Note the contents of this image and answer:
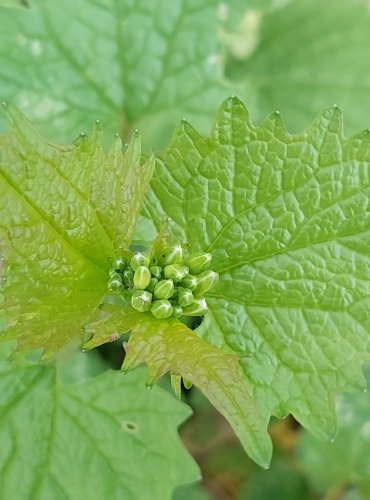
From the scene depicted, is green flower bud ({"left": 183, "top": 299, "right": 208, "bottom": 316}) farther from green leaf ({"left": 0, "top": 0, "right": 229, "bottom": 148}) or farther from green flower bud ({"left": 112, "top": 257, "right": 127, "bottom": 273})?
green leaf ({"left": 0, "top": 0, "right": 229, "bottom": 148})

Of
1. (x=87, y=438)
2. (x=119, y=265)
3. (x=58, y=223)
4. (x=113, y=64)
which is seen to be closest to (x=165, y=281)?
(x=119, y=265)

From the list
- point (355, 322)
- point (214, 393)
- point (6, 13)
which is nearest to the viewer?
point (214, 393)

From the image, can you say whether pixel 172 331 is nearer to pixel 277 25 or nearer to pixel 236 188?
pixel 236 188

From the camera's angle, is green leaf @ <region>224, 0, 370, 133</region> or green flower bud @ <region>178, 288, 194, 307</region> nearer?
green flower bud @ <region>178, 288, 194, 307</region>

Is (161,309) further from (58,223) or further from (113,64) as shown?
(113,64)

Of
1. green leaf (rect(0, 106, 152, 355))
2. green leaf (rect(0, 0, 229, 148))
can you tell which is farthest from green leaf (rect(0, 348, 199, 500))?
green leaf (rect(0, 0, 229, 148))

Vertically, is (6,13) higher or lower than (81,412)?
higher

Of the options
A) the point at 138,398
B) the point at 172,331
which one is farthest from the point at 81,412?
the point at 172,331
